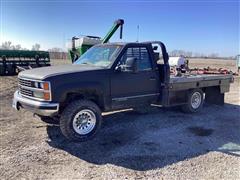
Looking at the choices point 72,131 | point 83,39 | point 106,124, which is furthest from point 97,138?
point 83,39

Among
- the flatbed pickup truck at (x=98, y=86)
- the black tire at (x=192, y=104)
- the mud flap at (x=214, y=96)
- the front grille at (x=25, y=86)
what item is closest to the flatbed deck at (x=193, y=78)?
the flatbed pickup truck at (x=98, y=86)

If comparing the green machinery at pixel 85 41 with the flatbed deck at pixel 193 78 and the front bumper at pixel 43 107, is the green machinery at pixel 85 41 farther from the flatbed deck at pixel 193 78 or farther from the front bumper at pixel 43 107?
the front bumper at pixel 43 107

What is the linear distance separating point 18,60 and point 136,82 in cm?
1554

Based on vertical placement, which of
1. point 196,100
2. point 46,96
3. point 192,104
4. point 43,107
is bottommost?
point 192,104

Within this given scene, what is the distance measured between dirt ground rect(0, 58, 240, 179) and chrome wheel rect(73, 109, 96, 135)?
0.27 metres

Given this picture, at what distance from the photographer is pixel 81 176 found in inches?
152

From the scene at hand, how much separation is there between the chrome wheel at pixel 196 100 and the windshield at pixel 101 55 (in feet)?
10.4

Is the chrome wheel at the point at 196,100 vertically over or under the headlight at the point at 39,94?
under

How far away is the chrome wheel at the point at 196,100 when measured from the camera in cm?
783

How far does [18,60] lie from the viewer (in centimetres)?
1923

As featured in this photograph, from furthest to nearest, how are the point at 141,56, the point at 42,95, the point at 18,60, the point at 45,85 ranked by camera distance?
1. the point at 18,60
2. the point at 141,56
3. the point at 42,95
4. the point at 45,85

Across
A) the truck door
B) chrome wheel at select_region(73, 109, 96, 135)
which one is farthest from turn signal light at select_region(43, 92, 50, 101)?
the truck door

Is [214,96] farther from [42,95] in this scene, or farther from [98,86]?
[42,95]

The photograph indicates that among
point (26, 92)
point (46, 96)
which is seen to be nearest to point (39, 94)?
point (46, 96)
